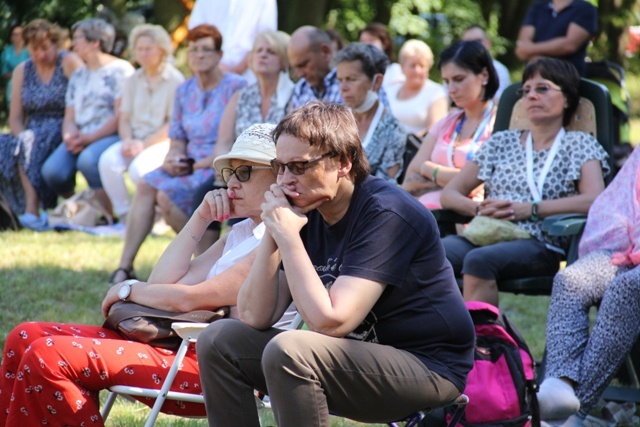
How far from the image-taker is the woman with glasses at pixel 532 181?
4734 mm

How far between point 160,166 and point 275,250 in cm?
456

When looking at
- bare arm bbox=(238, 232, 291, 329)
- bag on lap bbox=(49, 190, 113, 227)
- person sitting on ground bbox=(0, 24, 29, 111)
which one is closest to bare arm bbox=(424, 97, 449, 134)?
bag on lap bbox=(49, 190, 113, 227)

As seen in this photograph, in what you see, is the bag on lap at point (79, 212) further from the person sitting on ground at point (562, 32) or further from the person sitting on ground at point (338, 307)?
the person sitting on ground at point (338, 307)

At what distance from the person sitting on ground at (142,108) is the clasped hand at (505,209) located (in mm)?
3984

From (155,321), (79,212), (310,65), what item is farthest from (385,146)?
(79,212)

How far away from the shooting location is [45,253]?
25.1 feet

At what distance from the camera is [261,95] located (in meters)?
7.07

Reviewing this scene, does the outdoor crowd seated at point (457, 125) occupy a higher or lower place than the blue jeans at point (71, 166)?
higher

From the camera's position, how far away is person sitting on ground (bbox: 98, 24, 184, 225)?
8453 mm

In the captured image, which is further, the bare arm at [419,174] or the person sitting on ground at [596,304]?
the bare arm at [419,174]

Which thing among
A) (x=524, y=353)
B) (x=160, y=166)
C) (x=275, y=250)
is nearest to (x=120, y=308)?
(x=275, y=250)

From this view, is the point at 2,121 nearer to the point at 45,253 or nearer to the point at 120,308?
the point at 45,253

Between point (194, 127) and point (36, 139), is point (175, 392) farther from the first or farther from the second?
point (36, 139)

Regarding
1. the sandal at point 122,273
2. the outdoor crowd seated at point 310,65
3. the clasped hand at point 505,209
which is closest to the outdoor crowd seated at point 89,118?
the sandal at point 122,273
